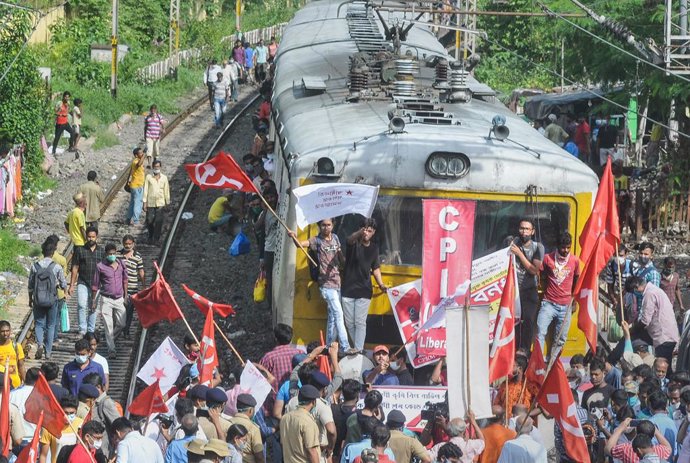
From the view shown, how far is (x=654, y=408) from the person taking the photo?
1073 cm

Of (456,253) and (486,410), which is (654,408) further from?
(456,253)

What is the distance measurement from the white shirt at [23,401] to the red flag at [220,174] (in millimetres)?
3249

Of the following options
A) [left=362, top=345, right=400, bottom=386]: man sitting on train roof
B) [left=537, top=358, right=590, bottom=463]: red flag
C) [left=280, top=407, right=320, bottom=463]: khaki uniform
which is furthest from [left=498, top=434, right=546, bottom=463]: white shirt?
[left=362, top=345, right=400, bottom=386]: man sitting on train roof

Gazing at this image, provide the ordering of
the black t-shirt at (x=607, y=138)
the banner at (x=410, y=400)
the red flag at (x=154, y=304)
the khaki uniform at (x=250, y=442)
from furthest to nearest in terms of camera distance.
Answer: the black t-shirt at (x=607, y=138)
the red flag at (x=154, y=304)
the banner at (x=410, y=400)
the khaki uniform at (x=250, y=442)

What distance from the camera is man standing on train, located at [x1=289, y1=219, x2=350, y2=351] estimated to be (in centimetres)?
1291

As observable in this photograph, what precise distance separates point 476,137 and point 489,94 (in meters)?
3.27

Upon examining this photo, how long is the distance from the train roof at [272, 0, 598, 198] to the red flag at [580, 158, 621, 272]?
0.34 metres

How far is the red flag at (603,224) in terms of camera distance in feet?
41.6

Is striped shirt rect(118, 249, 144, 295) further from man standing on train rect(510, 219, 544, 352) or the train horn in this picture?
man standing on train rect(510, 219, 544, 352)

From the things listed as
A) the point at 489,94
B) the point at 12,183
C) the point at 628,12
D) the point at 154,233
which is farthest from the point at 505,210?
the point at 628,12

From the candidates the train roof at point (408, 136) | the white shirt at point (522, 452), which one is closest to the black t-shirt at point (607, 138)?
the train roof at point (408, 136)

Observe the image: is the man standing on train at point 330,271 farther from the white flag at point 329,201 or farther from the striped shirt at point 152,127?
the striped shirt at point 152,127

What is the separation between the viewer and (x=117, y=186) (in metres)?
23.9

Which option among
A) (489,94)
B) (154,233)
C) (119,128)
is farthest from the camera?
(119,128)
